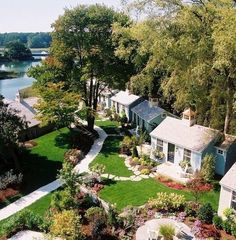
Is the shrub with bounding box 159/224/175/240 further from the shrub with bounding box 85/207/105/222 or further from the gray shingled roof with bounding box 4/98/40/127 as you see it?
the gray shingled roof with bounding box 4/98/40/127

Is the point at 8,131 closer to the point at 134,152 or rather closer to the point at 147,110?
the point at 134,152

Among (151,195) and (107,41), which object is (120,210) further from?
(107,41)

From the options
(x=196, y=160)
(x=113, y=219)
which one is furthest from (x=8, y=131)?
(x=196, y=160)

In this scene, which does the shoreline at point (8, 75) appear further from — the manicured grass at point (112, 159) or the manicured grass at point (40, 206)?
the manicured grass at point (40, 206)

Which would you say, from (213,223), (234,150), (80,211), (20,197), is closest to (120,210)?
(80,211)

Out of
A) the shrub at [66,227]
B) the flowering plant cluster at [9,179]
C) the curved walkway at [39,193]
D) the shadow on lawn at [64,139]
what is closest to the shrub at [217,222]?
the shrub at [66,227]
